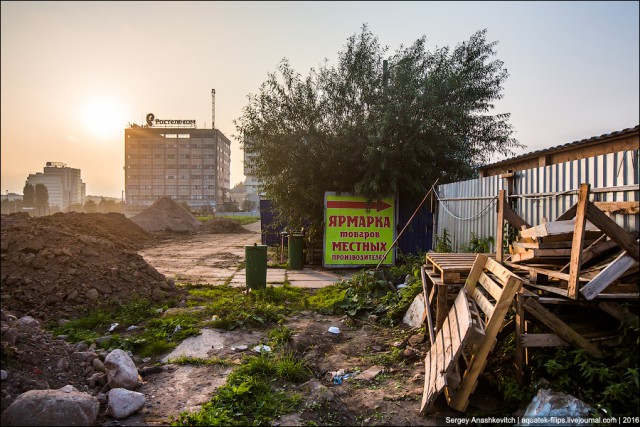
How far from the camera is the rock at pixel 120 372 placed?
409 cm

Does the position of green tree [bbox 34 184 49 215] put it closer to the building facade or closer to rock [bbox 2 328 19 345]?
the building facade

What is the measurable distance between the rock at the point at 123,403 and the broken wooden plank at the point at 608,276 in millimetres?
4378

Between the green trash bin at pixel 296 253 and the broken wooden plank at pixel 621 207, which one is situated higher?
the broken wooden plank at pixel 621 207

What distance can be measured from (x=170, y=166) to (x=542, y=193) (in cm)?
11046

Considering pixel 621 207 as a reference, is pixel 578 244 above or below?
below

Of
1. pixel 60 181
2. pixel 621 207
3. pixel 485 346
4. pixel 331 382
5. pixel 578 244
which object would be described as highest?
pixel 60 181

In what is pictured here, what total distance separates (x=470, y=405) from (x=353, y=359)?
1750 millimetres

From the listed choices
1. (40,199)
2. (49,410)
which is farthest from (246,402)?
(40,199)

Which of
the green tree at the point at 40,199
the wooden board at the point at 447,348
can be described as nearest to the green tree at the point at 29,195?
the green tree at the point at 40,199

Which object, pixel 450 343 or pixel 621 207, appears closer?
pixel 450 343

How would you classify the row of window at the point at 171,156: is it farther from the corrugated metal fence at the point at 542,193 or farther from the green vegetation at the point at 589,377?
the green vegetation at the point at 589,377

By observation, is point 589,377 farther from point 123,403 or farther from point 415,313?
point 123,403

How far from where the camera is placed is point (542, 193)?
5918 mm

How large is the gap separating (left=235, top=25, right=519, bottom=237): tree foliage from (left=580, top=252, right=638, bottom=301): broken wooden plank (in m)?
7.95
